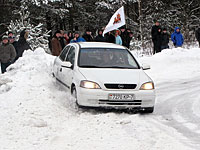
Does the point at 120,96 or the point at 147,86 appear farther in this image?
the point at 147,86

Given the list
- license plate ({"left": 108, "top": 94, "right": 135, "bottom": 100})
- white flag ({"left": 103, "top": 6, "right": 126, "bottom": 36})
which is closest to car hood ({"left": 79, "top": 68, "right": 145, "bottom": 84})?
license plate ({"left": 108, "top": 94, "right": 135, "bottom": 100})

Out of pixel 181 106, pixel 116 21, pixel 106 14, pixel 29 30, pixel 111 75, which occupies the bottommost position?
pixel 181 106

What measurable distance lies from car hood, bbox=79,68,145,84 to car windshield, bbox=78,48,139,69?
0.35 meters

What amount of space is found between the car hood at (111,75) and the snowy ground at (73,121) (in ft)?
2.33

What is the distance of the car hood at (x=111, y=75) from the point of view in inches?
307

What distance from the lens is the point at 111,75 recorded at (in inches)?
314

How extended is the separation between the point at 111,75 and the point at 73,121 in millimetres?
1440

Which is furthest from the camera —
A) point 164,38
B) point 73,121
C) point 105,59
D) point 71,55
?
point 164,38

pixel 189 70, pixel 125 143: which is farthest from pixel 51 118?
pixel 189 70

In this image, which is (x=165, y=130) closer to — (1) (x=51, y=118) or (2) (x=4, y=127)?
(1) (x=51, y=118)

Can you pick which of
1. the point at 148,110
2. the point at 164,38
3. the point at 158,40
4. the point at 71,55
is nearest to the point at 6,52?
the point at 71,55

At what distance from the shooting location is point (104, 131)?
6445 millimetres

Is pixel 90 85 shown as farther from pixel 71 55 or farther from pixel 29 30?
pixel 29 30

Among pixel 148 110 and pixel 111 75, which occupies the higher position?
pixel 111 75
